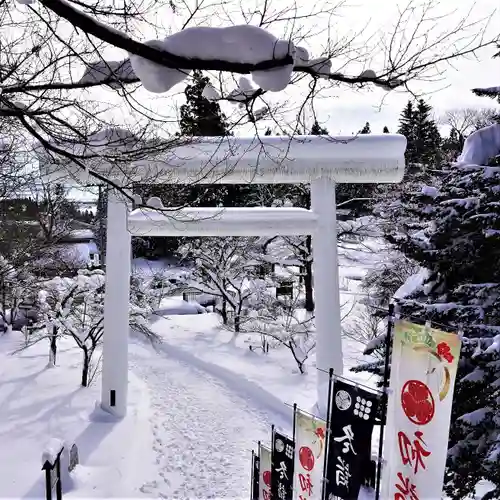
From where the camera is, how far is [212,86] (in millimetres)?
3283

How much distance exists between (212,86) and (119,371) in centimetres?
737

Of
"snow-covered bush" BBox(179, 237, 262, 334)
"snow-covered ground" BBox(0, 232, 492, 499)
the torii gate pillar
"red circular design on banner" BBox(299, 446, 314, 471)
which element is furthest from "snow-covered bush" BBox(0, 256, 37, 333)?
"red circular design on banner" BBox(299, 446, 314, 471)

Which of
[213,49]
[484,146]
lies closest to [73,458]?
[213,49]

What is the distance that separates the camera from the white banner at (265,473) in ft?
21.0

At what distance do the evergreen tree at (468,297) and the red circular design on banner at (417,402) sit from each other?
4.91ft

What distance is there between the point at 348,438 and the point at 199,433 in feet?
18.5

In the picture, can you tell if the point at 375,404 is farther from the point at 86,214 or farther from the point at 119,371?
the point at 86,214

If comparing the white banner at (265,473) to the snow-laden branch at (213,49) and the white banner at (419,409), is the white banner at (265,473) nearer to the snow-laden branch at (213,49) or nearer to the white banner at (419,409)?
the white banner at (419,409)

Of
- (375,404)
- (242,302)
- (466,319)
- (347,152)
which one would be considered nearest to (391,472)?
(375,404)

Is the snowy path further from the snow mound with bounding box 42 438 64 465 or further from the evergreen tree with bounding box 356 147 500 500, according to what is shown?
the evergreen tree with bounding box 356 147 500 500

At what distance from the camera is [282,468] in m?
5.96

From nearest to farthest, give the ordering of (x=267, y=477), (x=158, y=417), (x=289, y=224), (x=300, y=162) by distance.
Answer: (x=267, y=477) < (x=300, y=162) < (x=289, y=224) < (x=158, y=417)

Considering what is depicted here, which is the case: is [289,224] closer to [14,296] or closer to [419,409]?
[419,409]

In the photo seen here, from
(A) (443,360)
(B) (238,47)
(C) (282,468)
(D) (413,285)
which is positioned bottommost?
(C) (282,468)
